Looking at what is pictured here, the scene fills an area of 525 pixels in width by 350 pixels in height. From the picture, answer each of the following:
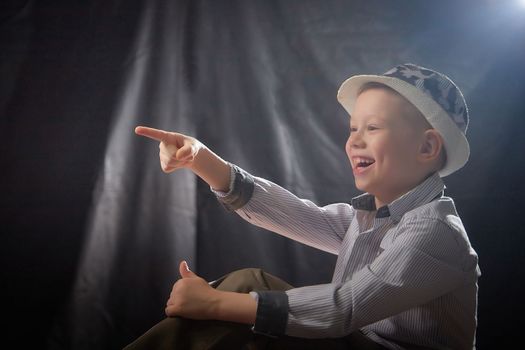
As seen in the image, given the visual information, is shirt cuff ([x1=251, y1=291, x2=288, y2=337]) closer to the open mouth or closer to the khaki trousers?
the khaki trousers

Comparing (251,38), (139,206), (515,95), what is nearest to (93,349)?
(139,206)

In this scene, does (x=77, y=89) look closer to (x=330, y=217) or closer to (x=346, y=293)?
(x=330, y=217)

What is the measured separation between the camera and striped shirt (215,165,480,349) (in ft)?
2.87

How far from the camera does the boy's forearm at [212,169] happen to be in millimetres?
1156

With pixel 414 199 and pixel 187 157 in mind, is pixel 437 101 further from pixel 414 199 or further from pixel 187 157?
pixel 187 157

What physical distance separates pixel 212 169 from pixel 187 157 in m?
0.13

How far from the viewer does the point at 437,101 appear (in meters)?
1.04

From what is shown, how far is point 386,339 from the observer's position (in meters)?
1.00

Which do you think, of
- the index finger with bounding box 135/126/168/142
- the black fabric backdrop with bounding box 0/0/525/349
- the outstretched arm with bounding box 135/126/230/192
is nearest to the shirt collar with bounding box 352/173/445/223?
the outstretched arm with bounding box 135/126/230/192

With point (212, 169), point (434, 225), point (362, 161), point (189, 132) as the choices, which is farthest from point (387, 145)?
point (189, 132)

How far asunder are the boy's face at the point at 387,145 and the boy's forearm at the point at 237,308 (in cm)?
36

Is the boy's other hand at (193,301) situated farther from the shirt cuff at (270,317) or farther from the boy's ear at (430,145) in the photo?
the boy's ear at (430,145)

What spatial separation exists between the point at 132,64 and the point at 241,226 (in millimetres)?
630

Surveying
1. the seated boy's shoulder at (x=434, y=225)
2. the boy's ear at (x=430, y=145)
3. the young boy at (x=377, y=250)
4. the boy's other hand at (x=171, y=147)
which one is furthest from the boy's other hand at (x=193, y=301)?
the boy's ear at (x=430, y=145)
